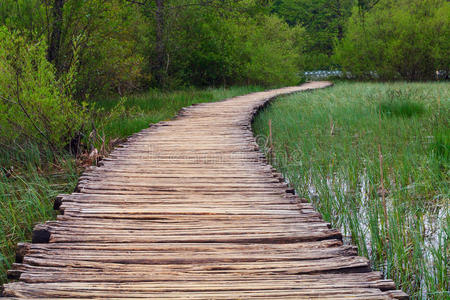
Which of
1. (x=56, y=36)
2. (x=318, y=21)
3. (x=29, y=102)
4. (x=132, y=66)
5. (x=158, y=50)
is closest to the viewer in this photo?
(x=29, y=102)

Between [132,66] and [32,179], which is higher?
[132,66]

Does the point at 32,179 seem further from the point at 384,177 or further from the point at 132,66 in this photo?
the point at 132,66

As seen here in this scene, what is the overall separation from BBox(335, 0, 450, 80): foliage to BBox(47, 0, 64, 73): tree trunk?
17.2 metres

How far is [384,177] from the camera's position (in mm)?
4797

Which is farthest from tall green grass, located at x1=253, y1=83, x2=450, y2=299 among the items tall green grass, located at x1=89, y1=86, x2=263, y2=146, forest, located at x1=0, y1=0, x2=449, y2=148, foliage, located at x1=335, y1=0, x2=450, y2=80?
foliage, located at x1=335, y1=0, x2=450, y2=80

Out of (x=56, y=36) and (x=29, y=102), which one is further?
(x=56, y=36)

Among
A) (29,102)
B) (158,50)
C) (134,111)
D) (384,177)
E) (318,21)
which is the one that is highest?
(318,21)

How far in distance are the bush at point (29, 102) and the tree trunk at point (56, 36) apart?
1.41 meters

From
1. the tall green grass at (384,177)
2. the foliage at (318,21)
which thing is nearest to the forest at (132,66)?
the tall green grass at (384,177)

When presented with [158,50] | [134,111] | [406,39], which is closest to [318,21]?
[406,39]

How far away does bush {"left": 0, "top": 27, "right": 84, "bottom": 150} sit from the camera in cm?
516

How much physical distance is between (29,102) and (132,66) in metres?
5.17

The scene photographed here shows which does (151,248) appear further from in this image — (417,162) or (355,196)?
(417,162)

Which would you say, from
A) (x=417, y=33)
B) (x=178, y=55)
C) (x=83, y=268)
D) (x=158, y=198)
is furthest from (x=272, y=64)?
(x=83, y=268)
